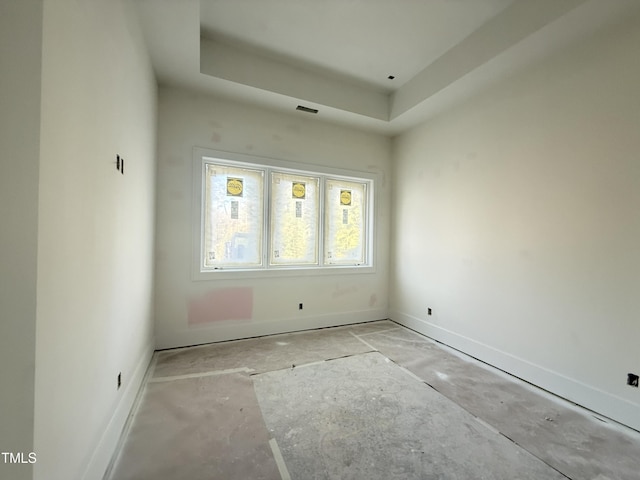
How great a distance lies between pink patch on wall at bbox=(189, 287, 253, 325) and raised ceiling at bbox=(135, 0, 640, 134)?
2.47 meters

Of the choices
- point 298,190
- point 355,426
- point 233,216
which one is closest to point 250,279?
point 233,216

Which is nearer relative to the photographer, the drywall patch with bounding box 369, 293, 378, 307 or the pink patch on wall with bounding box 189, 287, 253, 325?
the pink patch on wall with bounding box 189, 287, 253, 325

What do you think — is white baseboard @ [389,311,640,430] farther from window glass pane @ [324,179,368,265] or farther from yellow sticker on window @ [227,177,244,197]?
yellow sticker on window @ [227,177,244,197]

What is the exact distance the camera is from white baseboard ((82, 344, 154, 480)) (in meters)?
1.37

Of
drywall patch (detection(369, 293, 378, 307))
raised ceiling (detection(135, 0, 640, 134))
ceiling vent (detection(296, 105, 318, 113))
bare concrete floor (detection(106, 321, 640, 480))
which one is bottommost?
bare concrete floor (detection(106, 321, 640, 480))

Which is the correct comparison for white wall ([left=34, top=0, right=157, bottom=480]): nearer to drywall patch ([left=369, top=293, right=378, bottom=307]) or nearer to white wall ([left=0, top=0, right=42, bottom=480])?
white wall ([left=0, top=0, right=42, bottom=480])

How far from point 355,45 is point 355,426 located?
11.8 ft

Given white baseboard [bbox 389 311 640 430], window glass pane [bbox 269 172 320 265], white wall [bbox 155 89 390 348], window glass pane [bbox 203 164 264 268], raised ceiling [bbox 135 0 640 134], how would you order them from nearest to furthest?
1. white baseboard [bbox 389 311 640 430]
2. raised ceiling [bbox 135 0 640 134]
3. white wall [bbox 155 89 390 348]
4. window glass pane [bbox 203 164 264 268]
5. window glass pane [bbox 269 172 320 265]

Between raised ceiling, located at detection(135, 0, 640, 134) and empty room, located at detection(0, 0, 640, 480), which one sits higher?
raised ceiling, located at detection(135, 0, 640, 134)

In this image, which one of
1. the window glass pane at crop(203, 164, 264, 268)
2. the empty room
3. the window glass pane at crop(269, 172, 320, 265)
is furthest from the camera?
the window glass pane at crop(269, 172, 320, 265)

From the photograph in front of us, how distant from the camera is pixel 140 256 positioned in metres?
2.41

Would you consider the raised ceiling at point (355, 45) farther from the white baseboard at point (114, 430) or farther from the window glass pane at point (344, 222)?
the white baseboard at point (114, 430)

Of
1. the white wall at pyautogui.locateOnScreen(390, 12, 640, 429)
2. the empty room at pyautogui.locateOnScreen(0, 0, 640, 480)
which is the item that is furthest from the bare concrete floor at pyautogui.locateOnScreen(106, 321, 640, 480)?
the white wall at pyautogui.locateOnScreen(390, 12, 640, 429)

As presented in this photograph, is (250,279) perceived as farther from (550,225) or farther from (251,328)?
(550,225)
